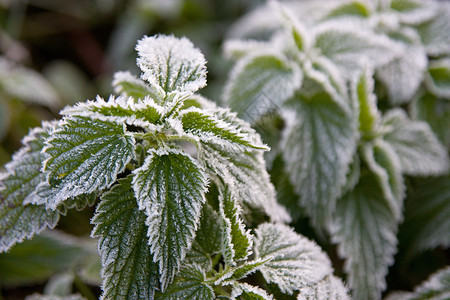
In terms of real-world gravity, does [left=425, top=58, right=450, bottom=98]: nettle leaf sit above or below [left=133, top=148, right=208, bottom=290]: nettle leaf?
above

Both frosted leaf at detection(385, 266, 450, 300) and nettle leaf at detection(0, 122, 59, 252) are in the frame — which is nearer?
nettle leaf at detection(0, 122, 59, 252)

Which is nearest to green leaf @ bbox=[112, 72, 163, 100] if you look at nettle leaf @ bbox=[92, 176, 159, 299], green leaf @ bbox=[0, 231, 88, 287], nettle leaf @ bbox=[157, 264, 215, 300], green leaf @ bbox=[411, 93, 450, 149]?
nettle leaf @ bbox=[92, 176, 159, 299]

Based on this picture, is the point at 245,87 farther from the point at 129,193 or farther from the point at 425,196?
the point at 425,196

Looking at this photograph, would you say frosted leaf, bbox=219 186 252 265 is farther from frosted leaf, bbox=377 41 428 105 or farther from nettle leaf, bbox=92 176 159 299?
frosted leaf, bbox=377 41 428 105

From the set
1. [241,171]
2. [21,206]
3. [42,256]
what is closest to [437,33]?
[241,171]

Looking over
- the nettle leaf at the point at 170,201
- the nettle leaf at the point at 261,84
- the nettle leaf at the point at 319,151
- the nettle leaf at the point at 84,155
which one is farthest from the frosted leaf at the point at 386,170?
the nettle leaf at the point at 84,155

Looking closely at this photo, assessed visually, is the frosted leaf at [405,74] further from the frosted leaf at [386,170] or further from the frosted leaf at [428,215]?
the frosted leaf at [428,215]

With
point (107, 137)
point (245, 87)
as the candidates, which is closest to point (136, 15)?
point (245, 87)
